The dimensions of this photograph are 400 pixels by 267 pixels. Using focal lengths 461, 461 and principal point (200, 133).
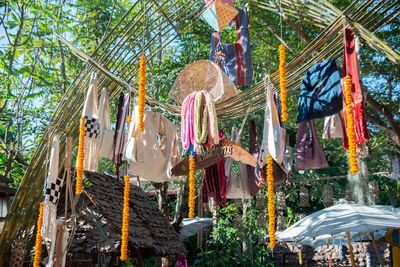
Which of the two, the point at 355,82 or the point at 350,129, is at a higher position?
the point at 355,82

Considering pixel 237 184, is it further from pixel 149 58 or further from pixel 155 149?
pixel 149 58

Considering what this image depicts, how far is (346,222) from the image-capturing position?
700cm

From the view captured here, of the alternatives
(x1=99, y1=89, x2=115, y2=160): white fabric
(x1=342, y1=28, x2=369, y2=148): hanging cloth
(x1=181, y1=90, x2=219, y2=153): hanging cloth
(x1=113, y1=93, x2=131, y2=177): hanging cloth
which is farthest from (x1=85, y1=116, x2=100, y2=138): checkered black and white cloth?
(x1=342, y1=28, x2=369, y2=148): hanging cloth

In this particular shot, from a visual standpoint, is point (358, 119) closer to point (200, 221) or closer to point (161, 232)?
point (161, 232)

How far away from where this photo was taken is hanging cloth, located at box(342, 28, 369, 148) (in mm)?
3670

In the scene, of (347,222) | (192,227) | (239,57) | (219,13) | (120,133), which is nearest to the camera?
(219,13)

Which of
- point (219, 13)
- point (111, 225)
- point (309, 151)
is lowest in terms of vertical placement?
point (111, 225)

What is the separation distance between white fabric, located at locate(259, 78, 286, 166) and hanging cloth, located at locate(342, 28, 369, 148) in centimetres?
92

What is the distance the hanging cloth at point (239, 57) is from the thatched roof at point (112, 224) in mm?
2594

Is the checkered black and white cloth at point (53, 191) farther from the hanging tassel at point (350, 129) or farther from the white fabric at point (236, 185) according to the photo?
the hanging tassel at point (350, 129)

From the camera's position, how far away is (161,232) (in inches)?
313

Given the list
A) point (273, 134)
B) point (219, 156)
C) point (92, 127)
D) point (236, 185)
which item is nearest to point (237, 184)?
point (236, 185)

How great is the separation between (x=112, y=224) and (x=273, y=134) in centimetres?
313

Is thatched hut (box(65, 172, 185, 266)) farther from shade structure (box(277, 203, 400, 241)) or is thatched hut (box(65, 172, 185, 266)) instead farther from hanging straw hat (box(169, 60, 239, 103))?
hanging straw hat (box(169, 60, 239, 103))
